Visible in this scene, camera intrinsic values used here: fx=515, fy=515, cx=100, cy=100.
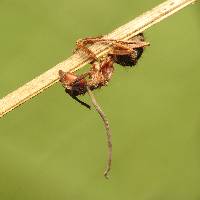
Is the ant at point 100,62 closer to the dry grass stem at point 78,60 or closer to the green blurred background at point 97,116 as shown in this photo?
the dry grass stem at point 78,60

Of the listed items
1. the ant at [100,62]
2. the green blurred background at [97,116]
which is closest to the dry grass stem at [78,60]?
the ant at [100,62]

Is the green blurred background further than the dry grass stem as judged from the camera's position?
Yes

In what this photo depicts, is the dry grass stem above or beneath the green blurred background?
beneath

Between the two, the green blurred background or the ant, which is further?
the green blurred background

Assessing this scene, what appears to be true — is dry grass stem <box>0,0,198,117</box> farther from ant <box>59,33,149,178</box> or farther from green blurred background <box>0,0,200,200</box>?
green blurred background <box>0,0,200,200</box>

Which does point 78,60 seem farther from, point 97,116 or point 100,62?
point 97,116

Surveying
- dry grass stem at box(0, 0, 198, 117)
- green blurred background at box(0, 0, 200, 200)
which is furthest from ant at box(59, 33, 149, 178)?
Answer: green blurred background at box(0, 0, 200, 200)
